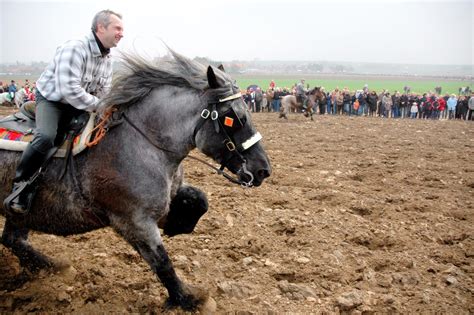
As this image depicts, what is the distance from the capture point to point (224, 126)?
11.5 ft

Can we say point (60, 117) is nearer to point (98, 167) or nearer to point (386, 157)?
point (98, 167)

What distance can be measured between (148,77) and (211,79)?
0.63 m

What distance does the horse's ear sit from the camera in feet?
11.1

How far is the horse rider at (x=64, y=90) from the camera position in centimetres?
343

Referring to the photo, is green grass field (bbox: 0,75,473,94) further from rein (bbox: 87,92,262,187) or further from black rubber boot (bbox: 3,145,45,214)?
black rubber boot (bbox: 3,145,45,214)

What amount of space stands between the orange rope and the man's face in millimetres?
608

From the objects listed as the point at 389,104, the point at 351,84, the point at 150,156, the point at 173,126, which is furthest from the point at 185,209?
the point at 351,84

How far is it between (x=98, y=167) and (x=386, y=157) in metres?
8.96

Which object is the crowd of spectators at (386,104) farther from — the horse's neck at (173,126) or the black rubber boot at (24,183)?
the black rubber boot at (24,183)

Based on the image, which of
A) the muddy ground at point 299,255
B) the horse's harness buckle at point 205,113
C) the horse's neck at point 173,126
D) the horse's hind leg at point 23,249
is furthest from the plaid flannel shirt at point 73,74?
the muddy ground at point 299,255

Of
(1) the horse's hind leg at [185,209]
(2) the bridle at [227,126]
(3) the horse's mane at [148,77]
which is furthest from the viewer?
(1) the horse's hind leg at [185,209]

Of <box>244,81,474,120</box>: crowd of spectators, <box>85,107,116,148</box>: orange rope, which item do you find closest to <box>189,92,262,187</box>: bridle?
<box>85,107,116,148</box>: orange rope

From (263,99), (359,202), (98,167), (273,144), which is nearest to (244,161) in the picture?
(98,167)

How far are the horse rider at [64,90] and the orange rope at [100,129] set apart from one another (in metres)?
0.12
